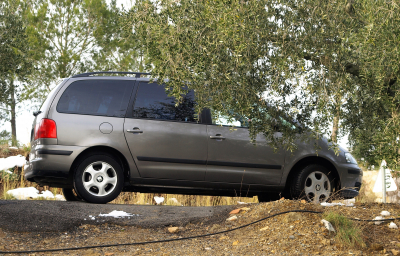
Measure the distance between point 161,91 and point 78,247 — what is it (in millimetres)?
2925

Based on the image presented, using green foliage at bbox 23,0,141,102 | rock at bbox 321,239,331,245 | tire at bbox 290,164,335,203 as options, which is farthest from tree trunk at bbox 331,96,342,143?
green foliage at bbox 23,0,141,102

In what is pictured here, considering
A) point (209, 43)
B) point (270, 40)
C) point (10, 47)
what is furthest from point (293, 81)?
point (10, 47)

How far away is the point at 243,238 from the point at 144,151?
2272mm

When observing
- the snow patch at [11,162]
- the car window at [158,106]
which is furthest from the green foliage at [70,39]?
the car window at [158,106]

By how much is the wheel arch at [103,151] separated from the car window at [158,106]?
2.08 feet

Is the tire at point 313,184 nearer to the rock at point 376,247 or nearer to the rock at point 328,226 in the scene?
the rock at point 328,226

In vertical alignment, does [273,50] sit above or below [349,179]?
above

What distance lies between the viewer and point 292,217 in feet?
17.9

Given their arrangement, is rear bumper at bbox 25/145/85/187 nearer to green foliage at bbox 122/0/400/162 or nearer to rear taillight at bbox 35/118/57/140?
rear taillight at bbox 35/118/57/140

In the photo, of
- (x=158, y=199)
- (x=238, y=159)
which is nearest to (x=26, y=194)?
(x=158, y=199)

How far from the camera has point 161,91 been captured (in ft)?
23.0

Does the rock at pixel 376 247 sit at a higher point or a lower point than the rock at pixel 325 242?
lower

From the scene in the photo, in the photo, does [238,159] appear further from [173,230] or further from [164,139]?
[173,230]

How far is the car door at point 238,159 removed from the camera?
22.7ft
